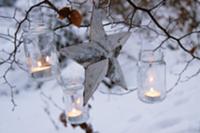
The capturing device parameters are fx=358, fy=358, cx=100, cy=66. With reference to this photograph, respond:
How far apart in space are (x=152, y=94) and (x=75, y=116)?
361mm

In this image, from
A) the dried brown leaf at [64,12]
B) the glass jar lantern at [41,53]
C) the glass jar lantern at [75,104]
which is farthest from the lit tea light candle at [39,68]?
the glass jar lantern at [75,104]

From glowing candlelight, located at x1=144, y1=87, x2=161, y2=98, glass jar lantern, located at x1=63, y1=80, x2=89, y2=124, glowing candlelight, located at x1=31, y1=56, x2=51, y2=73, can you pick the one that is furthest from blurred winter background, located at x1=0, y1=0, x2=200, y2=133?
glowing candlelight, located at x1=31, y1=56, x2=51, y2=73

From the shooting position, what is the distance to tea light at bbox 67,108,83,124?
1.42m

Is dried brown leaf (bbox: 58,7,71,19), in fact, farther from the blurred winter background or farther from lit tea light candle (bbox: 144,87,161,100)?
the blurred winter background

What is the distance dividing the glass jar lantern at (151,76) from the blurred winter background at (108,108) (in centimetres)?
70

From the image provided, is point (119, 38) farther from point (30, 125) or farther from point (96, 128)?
point (30, 125)

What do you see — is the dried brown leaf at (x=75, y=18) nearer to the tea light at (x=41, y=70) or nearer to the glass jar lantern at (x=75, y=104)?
the tea light at (x=41, y=70)

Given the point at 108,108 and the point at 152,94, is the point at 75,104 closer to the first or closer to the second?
the point at 152,94

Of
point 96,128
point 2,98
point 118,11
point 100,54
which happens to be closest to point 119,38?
point 100,54

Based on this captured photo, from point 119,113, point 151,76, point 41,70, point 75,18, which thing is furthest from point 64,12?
point 119,113

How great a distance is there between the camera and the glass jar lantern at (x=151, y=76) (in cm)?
122

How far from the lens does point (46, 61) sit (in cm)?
109

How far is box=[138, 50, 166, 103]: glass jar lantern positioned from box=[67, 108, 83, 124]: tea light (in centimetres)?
29

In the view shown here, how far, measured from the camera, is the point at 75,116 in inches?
56.4
